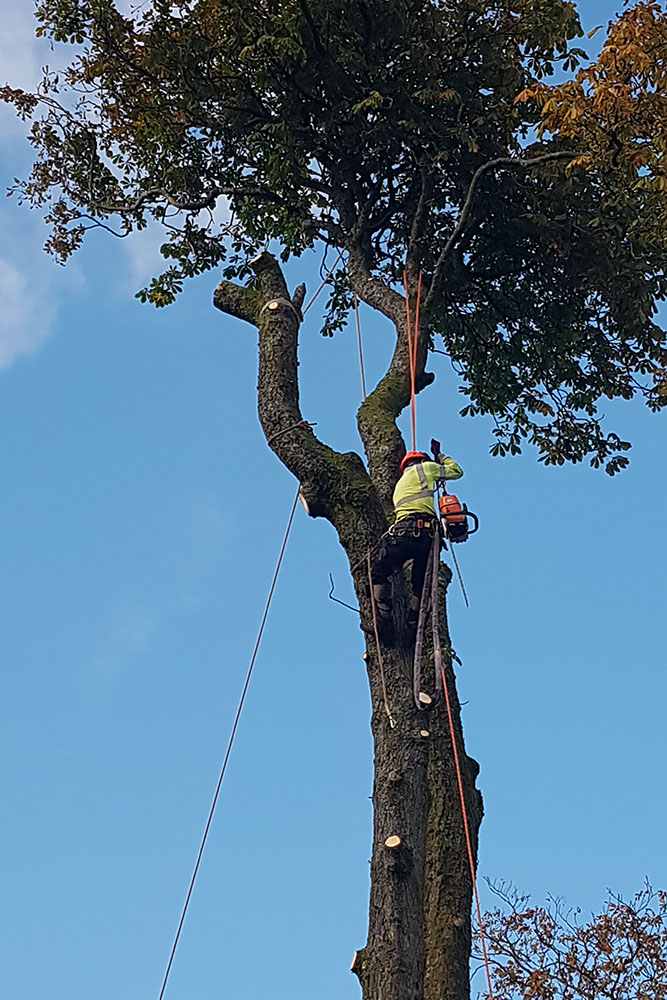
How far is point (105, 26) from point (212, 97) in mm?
1241

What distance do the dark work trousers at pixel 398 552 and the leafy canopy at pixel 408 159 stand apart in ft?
8.07


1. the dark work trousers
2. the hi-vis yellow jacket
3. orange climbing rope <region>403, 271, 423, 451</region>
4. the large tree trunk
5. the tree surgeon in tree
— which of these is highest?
the tree surgeon in tree

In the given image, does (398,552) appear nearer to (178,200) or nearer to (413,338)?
(413,338)

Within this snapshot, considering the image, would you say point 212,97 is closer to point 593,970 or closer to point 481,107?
point 481,107

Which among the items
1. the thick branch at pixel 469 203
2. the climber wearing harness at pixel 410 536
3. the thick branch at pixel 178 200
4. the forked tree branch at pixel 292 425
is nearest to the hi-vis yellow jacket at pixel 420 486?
the climber wearing harness at pixel 410 536

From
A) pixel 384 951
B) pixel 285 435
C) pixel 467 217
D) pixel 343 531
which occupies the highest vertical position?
pixel 467 217

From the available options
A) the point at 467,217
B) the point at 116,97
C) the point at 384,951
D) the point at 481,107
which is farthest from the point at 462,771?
the point at 116,97

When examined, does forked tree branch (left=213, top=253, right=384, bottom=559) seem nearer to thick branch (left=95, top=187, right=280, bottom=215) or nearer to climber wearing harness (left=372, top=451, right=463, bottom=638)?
climber wearing harness (left=372, top=451, right=463, bottom=638)

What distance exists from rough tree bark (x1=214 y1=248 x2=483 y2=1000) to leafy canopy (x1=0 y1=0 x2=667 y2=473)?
1.11 metres

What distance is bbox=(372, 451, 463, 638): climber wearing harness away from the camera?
7980 mm

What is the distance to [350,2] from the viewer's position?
9.80 m

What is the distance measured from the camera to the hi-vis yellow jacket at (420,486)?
810 centimetres

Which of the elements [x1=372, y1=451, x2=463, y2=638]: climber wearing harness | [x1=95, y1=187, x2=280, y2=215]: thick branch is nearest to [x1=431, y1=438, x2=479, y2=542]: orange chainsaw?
[x1=372, y1=451, x2=463, y2=638]: climber wearing harness

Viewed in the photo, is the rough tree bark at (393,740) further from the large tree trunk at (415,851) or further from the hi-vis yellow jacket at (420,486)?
the hi-vis yellow jacket at (420,486)
